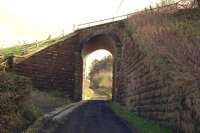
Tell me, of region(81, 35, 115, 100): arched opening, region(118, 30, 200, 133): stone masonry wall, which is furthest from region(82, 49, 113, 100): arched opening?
region(118, 30, 200, 133): stone masonry wall

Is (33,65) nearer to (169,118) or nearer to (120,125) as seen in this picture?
(120,125)

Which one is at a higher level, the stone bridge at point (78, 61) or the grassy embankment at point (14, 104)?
the stone bridge at point (78, 61)

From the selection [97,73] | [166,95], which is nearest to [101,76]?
[97,73]

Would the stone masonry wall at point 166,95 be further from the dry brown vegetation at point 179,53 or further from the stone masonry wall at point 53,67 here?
the stone masonry wall at point 53,67

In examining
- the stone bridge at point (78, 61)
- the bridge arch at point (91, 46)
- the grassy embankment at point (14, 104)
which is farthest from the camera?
the bridge arch at point (91, 46)

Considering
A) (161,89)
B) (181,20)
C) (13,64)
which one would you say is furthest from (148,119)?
(13,64)

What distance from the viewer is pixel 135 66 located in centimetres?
2480

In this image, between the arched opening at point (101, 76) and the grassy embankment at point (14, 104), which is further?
the arched opening at point (101, 76)

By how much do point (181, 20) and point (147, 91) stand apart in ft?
14.9

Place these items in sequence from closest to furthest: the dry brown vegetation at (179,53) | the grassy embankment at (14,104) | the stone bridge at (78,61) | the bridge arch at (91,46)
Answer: the dry brown vegetation at (179,53)
the grassy embankment at (14,104)
the stone bridge at (78,61)
the bridge arch at (91,46)

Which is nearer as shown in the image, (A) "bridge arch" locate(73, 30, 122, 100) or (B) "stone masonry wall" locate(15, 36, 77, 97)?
(B) "stone masonry wall" locate(15, 36, 77, 97)

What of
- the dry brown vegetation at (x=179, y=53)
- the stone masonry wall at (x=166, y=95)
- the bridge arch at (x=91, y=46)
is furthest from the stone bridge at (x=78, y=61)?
the dry brown vegetation at (x=179, y=53)

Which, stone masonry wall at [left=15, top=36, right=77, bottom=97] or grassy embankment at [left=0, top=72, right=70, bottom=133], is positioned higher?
stone masonry wall at [left=15, top=36, right=77, bottom=97]

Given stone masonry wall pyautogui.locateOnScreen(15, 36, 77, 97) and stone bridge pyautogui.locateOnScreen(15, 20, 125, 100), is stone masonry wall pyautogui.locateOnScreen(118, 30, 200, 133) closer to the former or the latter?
stone bridge pyautogui.locateOnScreen(15, 20, 125, 100)
